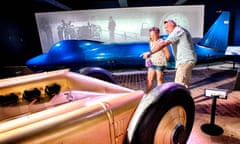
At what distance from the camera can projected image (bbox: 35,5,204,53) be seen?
5051 mm

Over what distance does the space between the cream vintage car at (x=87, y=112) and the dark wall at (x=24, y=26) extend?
4472 millimetres

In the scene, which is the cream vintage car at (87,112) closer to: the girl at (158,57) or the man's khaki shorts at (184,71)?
the man's khaki shorts at (184,71)

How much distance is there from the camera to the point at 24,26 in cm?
534

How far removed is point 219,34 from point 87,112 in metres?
5.21

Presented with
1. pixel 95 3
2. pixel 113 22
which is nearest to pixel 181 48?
pixel 113 22

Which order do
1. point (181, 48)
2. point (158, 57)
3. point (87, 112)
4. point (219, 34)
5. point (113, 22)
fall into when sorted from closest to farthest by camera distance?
point (87, 112), point (181, 48), point (158, 57), point (219, 34), point (113, 22)

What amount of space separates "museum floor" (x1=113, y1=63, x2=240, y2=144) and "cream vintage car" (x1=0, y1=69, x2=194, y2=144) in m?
0.55

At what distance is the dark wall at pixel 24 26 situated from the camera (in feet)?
16.1

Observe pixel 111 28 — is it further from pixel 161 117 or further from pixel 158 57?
pixel 161 117

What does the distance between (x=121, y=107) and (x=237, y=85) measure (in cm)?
312

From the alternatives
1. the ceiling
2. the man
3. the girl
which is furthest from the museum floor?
the ceiling

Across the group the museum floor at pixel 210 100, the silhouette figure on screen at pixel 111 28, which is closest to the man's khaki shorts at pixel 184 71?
the museum floor at pixel 210 100

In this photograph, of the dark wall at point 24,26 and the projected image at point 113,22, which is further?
the projected image at point 113,22

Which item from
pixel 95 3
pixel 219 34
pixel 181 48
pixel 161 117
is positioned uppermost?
pixel 95 3
